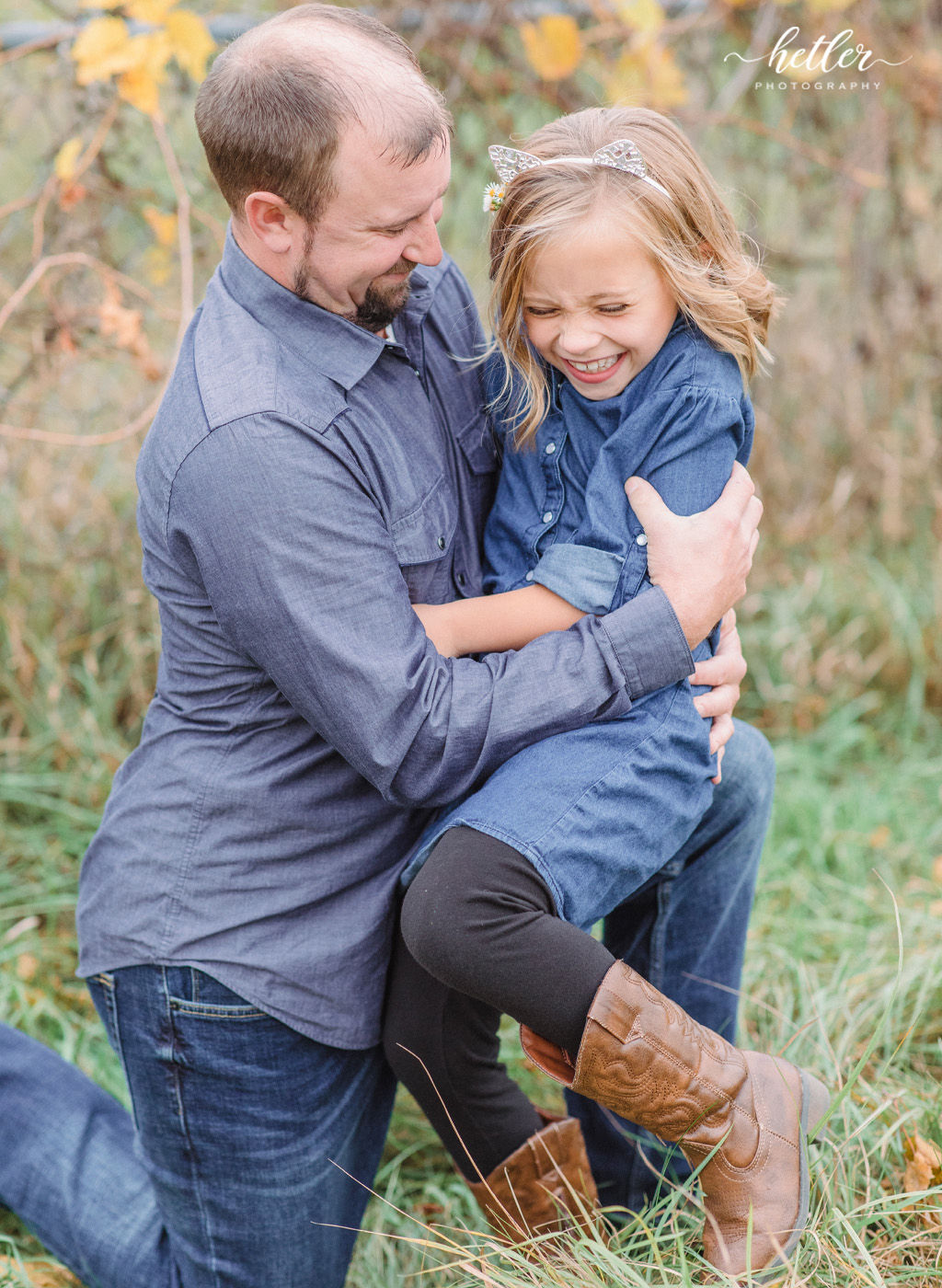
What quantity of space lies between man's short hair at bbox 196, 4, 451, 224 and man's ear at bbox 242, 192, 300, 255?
0.02 meters

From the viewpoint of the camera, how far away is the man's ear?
162 cm

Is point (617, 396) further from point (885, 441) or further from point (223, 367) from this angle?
point (885, 441)

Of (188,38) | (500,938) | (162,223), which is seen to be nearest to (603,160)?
(500,938)

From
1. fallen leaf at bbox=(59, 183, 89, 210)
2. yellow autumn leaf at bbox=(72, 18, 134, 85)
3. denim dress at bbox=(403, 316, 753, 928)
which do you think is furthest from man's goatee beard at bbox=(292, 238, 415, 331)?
fallen leaf at bbox=(59, 183, 89, 210)

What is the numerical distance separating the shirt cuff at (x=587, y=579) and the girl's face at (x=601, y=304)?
28 centimetres

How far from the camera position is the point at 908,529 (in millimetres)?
4016

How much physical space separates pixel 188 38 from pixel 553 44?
1132 mm

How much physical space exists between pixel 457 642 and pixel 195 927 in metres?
0.58

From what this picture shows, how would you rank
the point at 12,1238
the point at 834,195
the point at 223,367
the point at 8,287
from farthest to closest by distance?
the point at 834,195
the point at 8,287
the point at 12,1238
the point at 223,367

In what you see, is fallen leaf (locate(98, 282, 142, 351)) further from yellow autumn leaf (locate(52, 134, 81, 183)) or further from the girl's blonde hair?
the girl's blonde hair

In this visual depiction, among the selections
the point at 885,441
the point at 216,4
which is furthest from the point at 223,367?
the point at 885,441

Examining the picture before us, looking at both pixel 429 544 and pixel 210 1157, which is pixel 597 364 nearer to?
pixel 429 544

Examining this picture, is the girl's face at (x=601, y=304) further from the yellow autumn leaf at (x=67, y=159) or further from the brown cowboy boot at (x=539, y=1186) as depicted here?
the yellow autumn leaf at (x=67, y=159)

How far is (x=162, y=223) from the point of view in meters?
2.85
